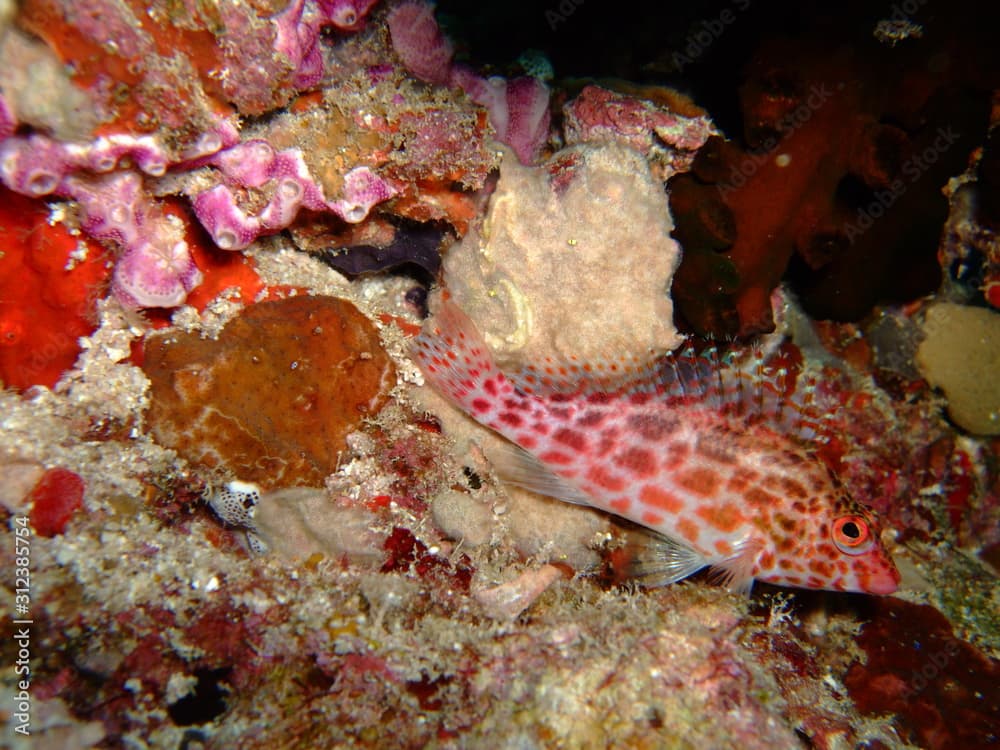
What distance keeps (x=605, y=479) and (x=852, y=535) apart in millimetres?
1544

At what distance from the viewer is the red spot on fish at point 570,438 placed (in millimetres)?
3629

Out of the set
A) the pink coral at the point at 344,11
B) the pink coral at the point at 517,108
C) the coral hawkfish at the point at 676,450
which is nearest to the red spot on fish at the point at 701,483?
the coral hawkfish at the point at 676,450

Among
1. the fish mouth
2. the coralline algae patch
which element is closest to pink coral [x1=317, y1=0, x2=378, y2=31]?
the coralline algae patch

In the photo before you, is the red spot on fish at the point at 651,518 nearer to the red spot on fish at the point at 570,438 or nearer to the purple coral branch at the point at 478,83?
the red spot on fish at the point at 570,438

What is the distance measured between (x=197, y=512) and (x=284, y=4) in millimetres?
2797

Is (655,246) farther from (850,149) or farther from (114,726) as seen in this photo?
(114,726)

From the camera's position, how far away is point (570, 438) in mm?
3633

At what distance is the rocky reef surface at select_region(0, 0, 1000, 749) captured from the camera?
93.1 inches

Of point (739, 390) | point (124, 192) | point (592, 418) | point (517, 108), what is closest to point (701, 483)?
point (739, 390)

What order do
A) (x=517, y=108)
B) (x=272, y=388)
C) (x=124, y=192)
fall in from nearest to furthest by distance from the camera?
(x=124, y=192) < (x=272, y=388) < (x=517, y=108)

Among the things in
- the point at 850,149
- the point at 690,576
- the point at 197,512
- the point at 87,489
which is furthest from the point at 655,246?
the point at 87,489

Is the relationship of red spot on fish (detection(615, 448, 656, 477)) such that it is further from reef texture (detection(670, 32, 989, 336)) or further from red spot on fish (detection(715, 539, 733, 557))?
reef texture (detection(670, 32, 989, 336))

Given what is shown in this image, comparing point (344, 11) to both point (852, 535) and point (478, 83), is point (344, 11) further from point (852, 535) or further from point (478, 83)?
point (852, 535)

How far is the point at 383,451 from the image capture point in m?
3.49
